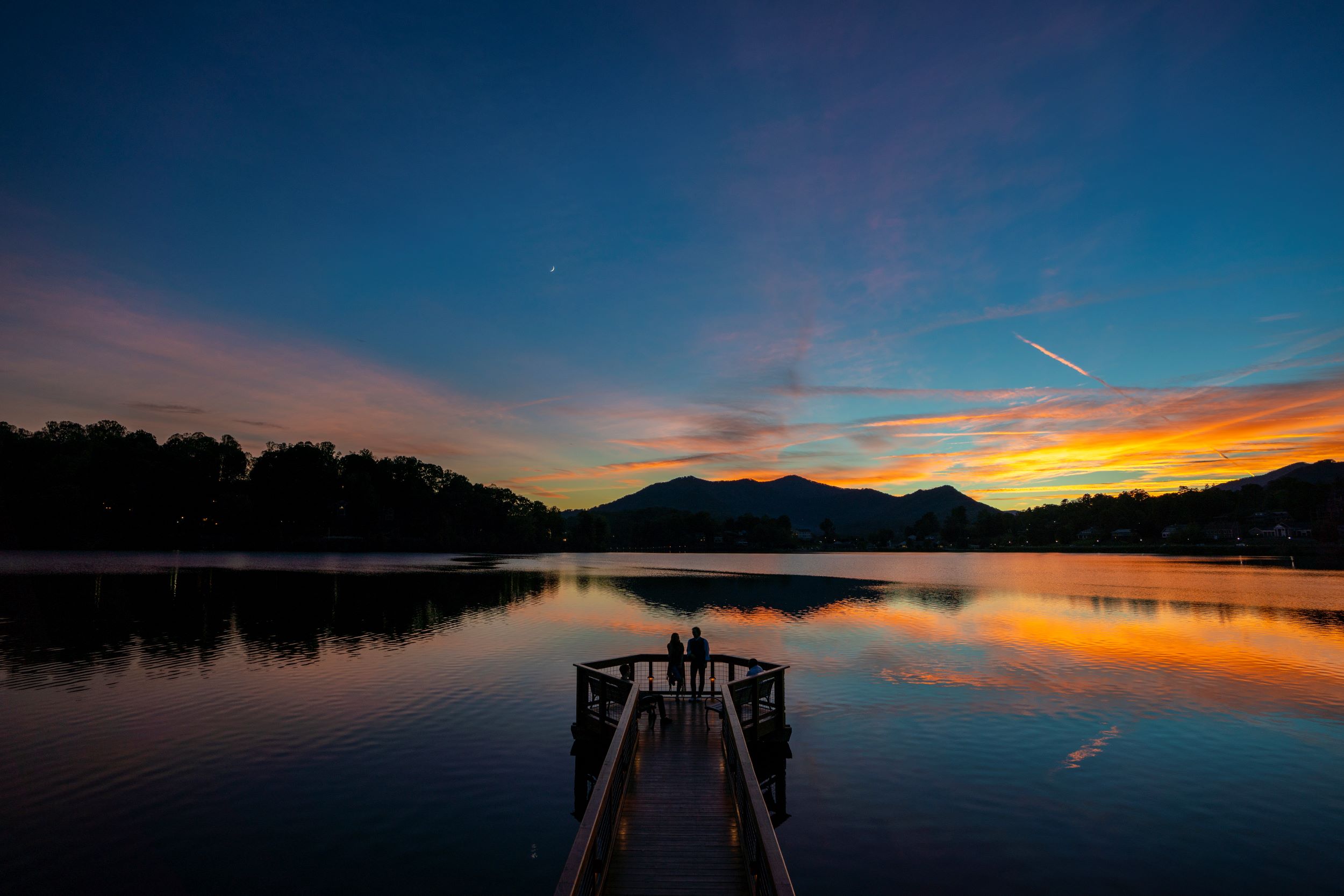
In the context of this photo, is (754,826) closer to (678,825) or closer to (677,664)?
(678,825)

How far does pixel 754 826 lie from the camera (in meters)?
8.92

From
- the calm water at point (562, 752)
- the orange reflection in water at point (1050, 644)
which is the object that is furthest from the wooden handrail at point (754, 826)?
the orange reflection in water at point (1050, 644)

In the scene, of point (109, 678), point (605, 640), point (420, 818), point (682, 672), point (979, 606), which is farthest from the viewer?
point (979, 606)

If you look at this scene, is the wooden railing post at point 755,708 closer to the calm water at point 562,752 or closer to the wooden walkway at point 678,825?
the wooden walkway at point 678,825

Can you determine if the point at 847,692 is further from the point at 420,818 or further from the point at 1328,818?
the point at 420,818

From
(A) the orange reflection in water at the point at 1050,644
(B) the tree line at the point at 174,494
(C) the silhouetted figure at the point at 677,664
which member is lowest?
(A) the orange reflection in water at the point at 1050,644

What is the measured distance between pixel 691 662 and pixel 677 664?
1.70 feet

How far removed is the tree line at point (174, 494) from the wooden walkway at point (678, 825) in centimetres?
16368

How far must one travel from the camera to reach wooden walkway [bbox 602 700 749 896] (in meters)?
9.48

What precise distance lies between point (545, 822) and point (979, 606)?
193 ft

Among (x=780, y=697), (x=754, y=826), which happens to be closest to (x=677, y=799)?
(x=754, y=826)

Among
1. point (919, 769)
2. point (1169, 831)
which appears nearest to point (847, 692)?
point (919, 769)

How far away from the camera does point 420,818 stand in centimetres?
1458

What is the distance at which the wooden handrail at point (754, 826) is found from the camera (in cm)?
726
